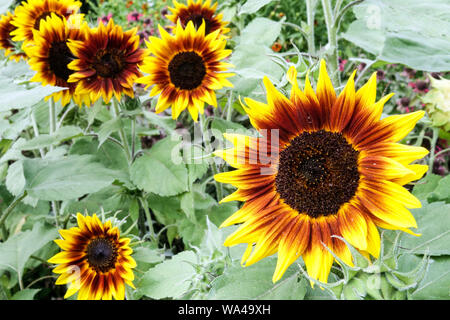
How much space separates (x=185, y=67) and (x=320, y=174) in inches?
22.4

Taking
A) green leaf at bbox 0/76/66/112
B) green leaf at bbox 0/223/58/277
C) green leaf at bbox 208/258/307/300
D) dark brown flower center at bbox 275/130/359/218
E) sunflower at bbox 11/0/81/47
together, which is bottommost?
green leaf at bbox 0/223/58/277

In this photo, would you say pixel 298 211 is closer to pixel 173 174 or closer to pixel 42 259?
pixel 173 174

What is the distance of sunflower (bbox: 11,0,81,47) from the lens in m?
1.10

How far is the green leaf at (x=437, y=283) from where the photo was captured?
498mm

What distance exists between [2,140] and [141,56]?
0.35 m

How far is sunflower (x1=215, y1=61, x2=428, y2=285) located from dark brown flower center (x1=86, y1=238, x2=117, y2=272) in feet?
1.35

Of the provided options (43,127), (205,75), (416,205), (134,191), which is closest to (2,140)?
(134,191)

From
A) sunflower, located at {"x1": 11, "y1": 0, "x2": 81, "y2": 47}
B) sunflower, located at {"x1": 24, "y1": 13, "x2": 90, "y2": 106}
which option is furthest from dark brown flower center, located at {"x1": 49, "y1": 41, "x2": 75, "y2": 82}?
sunflower, located at {"x1": 11, "y1": 0, "x2": 81, "y2": 47}

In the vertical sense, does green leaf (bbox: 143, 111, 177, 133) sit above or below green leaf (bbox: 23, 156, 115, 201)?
above

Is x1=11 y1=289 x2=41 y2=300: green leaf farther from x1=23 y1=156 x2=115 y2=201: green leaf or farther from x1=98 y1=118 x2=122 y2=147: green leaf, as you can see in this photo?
x1=98 y1=118 x2=122 y2=147: green leaf

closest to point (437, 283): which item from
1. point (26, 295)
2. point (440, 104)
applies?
point (440, 104)

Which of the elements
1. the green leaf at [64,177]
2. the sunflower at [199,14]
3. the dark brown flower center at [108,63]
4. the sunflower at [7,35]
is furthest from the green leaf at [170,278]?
the sunflower at [7,35]

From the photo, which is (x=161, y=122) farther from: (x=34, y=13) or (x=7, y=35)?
(x=7, y=35)

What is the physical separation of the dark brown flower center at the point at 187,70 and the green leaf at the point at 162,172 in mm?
143
